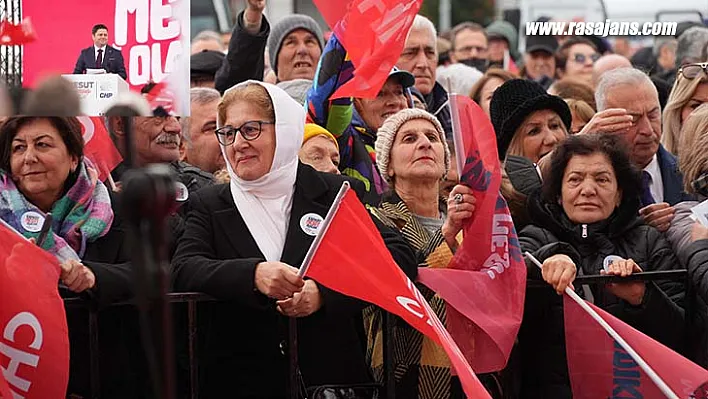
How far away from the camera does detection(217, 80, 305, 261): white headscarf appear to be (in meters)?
4.52

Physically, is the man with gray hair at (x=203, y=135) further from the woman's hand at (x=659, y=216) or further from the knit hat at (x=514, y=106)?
the woman's hand at (x=659, y=216)

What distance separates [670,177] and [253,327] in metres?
2.66

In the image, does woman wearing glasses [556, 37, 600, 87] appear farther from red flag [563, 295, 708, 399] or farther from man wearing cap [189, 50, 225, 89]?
red flag [563, 295, 708, 399]

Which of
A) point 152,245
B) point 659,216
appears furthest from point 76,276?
point 659,216

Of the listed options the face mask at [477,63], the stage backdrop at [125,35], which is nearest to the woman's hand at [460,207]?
the stage backdrop at [125,35]

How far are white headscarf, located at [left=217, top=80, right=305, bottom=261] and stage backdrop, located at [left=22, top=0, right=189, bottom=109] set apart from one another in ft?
2.00

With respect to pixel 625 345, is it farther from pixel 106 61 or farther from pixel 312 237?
pixel 106 61

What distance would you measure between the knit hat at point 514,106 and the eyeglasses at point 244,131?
1673 mm

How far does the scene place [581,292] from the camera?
4695 mm

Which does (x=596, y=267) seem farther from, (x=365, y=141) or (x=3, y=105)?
(x=3, y=105)

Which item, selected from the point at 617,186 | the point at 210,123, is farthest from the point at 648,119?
the point at 210,123

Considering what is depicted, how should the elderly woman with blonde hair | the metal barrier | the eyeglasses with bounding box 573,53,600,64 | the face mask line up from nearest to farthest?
the metal barrier → the elderly woman with blonde hair → the face mask → the eyeglasses with bounding box 573,53,600,64

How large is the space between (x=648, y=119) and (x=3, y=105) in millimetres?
4083

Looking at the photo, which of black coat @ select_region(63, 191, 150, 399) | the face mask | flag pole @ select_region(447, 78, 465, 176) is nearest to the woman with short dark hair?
flag pole @ select_region(447, 78, 465, 176)
